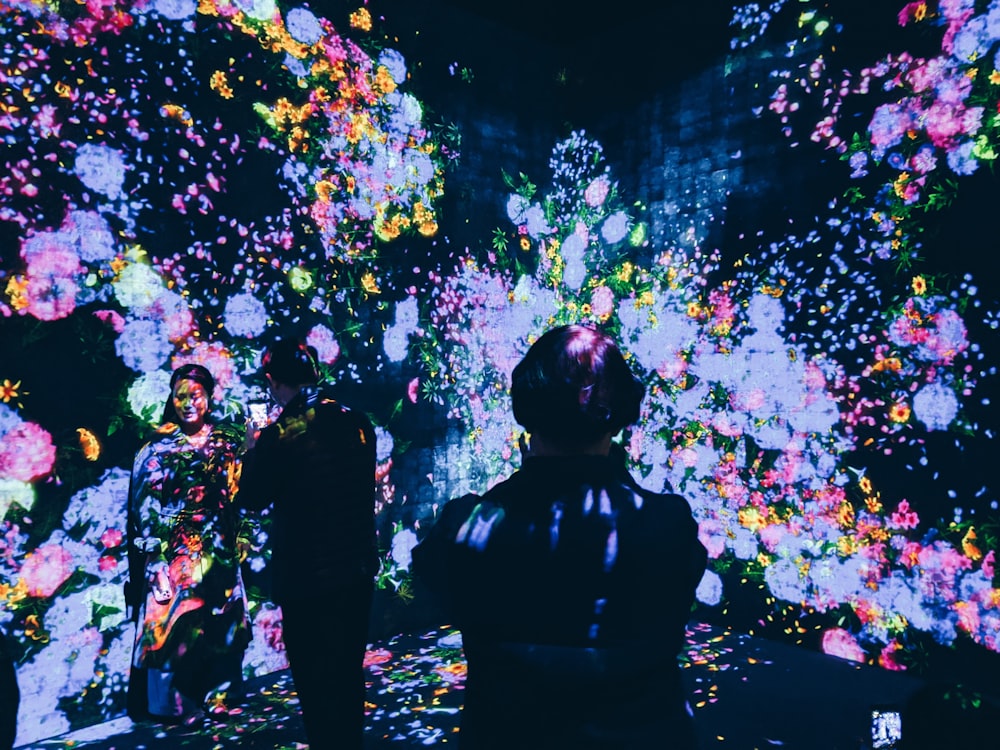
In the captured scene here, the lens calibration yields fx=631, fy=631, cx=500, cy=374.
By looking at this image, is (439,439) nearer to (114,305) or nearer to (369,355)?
(369,355)

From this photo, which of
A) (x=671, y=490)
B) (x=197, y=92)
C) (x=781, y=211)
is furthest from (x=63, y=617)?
(x=781, y=211)

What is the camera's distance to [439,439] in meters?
4.00

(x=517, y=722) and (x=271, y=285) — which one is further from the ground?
(x=271, y=285)

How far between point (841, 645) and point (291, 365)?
10.3 feet

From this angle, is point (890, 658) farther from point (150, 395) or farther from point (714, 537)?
point (150, 395)

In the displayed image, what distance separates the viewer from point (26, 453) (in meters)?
2.60

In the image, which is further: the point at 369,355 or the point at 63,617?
the point at 369,355

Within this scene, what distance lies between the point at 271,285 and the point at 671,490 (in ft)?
8.92

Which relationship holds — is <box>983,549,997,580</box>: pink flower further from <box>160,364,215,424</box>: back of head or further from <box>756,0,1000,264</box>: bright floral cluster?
<box>160,364,215,424</box>: back of head

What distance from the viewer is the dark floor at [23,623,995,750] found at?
2592 mm

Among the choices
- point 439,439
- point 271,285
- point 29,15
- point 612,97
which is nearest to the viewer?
point 29,15

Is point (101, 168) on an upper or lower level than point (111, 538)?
upper

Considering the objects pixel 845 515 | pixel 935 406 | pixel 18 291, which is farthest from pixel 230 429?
pixel 935 406

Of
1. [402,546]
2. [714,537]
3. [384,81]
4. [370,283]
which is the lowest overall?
[714,537]
